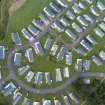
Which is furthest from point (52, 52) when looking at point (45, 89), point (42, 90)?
point (42, 90)

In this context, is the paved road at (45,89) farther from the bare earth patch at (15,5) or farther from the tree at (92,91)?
the bare earth patch at (15,5)

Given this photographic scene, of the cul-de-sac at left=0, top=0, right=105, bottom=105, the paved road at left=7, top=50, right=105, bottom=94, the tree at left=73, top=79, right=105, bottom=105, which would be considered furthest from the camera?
the paved road at left=7, top=50, right=105, bottom=94

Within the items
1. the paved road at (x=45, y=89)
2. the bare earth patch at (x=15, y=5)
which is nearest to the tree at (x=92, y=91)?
the paved road at (x=45, y=89)

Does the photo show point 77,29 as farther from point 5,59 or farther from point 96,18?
point 5,59

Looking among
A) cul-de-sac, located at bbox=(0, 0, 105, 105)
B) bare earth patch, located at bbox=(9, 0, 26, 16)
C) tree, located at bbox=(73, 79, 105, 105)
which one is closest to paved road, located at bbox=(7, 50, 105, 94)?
cul-de-sac, located at bbox=(0, 0, 105, 105)

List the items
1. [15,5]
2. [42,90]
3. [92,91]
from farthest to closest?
1. [15,5]
2. [42,90]
3. [92,91]

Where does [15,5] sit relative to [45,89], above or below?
above

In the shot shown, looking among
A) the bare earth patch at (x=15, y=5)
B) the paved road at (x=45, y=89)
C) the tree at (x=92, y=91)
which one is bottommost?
the tree at (x=92, y=91)

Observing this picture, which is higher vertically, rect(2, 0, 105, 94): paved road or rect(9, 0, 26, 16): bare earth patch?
rect(9, 0, 26, 16): bare earth patch

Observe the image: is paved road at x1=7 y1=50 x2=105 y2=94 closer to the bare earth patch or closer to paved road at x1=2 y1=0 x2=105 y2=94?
paved road at x1=2 y1=0 x2=105 y2=94

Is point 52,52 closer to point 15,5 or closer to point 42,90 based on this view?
point 42,90

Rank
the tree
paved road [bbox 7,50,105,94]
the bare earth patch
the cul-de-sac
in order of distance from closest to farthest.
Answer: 1. the tree
2. the cul-de-sac
3. paved road [bbox 7,50,105,94]
4. the bare earth patch
